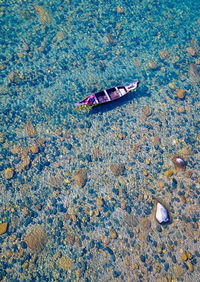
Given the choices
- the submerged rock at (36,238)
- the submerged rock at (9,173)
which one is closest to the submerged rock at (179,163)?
the submerged rock at (36,238)

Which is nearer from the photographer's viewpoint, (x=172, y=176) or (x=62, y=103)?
(x=172, y=176)

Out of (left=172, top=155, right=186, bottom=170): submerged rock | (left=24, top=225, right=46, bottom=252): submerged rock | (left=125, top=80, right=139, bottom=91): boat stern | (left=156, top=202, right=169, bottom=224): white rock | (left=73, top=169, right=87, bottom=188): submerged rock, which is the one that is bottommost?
(left=156, top=202, right=169, bottom=224): white rock

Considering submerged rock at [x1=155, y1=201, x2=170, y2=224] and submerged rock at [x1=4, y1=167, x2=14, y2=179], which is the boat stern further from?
submerged rock at [x1=4, y1=167, x2=14, y2=179]

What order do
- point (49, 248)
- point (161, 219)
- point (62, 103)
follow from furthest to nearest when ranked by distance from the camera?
point (62, 103), point (161, 219), point (49, 248)

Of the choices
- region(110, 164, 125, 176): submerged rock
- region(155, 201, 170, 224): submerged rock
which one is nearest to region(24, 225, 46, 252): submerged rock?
region(110, 164, 125, 176): submerged rock

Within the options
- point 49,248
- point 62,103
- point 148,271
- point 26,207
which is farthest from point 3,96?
point 148,271

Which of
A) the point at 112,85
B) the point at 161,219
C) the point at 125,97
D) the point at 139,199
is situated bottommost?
the point at 161,219

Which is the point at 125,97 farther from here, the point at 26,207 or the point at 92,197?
the point at 26,207
